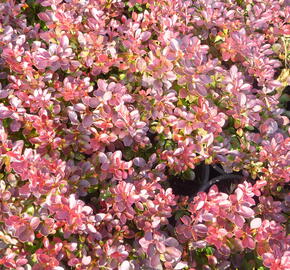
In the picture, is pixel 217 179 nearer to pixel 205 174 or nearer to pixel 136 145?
pixel 205 174

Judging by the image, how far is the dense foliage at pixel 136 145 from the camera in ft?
4.23

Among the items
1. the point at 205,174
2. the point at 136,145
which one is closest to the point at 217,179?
the point at 205,174

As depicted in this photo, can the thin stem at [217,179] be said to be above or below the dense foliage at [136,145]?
below

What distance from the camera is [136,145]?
1561 mm

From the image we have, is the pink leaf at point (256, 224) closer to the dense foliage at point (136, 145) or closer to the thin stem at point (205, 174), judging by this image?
the dense foliage at point (136, 145)

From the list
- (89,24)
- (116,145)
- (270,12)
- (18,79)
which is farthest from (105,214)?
(270,12)

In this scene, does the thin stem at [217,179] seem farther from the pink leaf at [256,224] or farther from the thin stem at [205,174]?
the pink leaf at [256,224]

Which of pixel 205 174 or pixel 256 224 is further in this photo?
pixel 205 174

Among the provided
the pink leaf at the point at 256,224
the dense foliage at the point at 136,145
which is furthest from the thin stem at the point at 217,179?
the pink leaf at the point at 256,224

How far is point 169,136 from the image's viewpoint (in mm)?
1604

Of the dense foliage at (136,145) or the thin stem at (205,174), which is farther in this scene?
the thin stem at (205,174)

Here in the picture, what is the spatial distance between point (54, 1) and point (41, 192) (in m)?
0.90

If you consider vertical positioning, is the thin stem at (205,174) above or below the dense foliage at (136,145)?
below

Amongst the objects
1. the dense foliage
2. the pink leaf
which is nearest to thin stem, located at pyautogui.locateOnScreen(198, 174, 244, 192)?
the dense foliage
